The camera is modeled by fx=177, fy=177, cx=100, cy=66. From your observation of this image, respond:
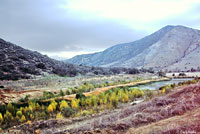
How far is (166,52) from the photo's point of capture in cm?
12431

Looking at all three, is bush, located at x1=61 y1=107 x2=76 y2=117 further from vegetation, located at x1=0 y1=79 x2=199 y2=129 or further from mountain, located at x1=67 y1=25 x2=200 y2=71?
mountain, located at x1=67 y1=25 x2=200 y2=71

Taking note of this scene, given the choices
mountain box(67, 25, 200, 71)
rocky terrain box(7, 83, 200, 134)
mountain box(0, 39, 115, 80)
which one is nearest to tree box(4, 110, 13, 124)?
rocky terrain box(7, 83, 200, 134)

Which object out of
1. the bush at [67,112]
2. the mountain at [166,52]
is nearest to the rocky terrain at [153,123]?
the bush at [67,112]

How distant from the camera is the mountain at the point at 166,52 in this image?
4058 inches

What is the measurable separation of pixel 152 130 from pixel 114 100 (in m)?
13.9

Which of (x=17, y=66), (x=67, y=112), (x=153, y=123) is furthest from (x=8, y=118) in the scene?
(x=17, y=66)

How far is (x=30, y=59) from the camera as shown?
57625mm

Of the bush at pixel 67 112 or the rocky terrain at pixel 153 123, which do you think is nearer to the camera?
the rocky terrain at pixel 153 123

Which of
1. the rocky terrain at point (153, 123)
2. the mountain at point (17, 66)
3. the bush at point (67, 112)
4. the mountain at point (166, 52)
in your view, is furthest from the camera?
the mountain at point (166, 52)

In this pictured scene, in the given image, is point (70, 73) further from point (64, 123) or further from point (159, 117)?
point (159, 117)

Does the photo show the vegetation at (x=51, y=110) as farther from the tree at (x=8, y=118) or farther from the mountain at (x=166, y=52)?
the mountain at (x=166, y=52)

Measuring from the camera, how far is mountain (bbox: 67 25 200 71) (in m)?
103

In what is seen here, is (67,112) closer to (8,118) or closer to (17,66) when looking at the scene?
(8,118)

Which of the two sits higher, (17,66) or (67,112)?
(17,66)
